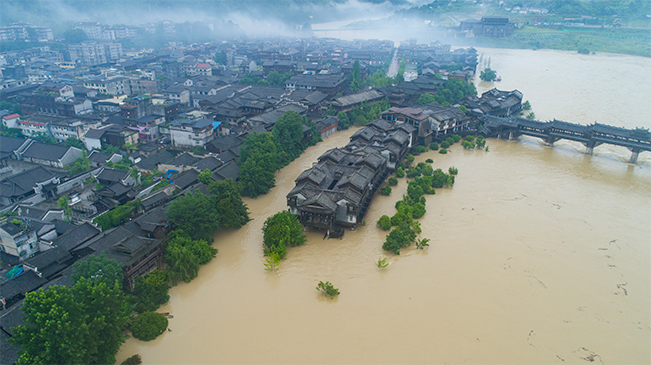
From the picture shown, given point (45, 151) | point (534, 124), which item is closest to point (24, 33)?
point (45, 151)

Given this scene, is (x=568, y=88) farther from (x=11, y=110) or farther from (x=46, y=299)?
(x=11, y=110)

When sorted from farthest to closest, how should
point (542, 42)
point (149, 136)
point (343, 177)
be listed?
1. point (542, 42)
2. point (149, 136)
3. point (343, 177)

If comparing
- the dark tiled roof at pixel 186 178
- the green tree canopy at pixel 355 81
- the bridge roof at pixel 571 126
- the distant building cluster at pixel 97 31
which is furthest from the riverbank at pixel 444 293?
the distant building cluster at pixel 97 31

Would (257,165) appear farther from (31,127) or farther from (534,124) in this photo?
(534,124)

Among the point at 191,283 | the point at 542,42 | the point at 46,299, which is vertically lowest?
the point at 191,283

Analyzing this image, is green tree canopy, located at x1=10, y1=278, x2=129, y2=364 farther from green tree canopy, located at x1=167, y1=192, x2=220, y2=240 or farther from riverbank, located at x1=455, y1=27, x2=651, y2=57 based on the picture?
riverbank, located at x1=455, y1=27, x2=651, y2=57

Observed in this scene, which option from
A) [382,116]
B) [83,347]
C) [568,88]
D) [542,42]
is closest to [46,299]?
[83,347]

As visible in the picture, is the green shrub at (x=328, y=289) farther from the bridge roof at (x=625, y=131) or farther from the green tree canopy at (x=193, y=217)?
the bridge roof at (x=625, y=131)
